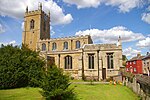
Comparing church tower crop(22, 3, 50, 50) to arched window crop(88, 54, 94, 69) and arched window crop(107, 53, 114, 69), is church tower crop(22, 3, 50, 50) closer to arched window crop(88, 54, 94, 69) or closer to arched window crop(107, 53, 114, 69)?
arched window crop(88, 54, 94, 69)

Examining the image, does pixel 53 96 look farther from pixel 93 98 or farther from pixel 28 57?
pixel 28 57

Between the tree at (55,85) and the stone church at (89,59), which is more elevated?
the stone church at (89,59)

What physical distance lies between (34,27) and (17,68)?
120 ft

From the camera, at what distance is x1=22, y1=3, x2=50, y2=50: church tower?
2386 inches

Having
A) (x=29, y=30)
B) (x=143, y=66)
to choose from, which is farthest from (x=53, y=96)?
(x=29, y=30)

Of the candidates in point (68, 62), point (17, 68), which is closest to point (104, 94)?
point (17, 68)

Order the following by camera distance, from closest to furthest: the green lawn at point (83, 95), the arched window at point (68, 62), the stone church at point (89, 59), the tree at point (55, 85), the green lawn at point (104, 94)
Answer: the tree at point (55, 85) → the green lawn at point (83, 95) → the green lawn at point (104, 94) → the stone church at point (89, 59) → the arched window at point (68, 62)

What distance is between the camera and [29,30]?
6256cm

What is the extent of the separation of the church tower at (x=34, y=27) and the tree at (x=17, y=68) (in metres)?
30.7

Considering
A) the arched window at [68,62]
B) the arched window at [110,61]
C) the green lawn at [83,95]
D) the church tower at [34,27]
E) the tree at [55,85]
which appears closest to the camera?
the tree at [55,85]

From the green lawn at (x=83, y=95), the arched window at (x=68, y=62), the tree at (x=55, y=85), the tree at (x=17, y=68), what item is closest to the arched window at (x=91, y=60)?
the arched window at (x=68, y=62)

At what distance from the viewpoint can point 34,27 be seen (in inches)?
2443

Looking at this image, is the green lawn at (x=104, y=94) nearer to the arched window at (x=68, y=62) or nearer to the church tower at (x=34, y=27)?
the arched window at (x=68, y=62)

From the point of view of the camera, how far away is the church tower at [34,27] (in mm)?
60594
